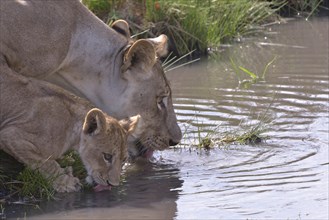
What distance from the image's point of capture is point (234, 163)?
8859 mm

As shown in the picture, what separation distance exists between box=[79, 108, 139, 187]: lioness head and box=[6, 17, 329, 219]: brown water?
0.21 metres

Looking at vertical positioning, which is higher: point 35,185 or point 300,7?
point 300,7

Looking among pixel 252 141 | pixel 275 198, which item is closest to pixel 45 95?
pixel 275 198

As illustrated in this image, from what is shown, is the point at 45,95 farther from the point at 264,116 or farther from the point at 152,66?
the point at 264,116

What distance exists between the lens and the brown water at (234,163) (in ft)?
24.7

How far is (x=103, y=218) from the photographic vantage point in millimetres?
7316

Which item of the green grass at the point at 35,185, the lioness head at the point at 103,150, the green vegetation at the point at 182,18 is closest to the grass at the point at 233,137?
the lioness head at the point at 103,150

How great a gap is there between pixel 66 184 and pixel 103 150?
397mm

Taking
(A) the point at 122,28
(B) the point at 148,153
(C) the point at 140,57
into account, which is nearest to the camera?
(C) the point at 140,57

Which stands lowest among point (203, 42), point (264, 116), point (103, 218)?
point (103, 218)

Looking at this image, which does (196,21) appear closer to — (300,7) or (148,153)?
(300,7)

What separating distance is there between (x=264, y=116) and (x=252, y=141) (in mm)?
677

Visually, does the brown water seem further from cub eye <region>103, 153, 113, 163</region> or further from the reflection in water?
cub eye <region>103, 153, 113, 163</region>

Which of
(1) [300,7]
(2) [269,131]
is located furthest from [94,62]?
(1) [300,7]
